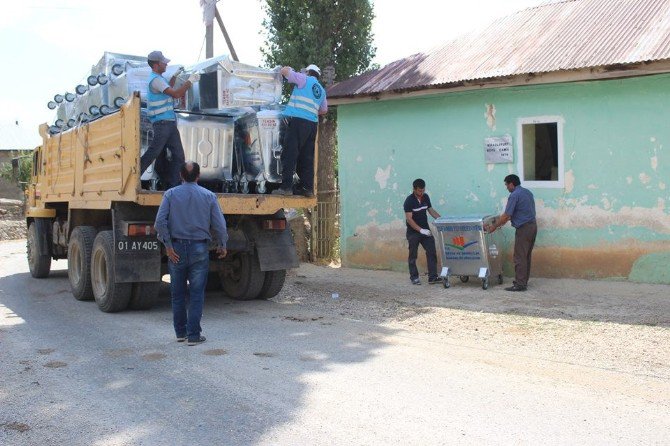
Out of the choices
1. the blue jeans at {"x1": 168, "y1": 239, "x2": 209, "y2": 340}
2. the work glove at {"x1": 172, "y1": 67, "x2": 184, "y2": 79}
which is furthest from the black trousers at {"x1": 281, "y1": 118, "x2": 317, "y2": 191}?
the blue jeans at {"x1": 168, "y1": 239, "x2": 209, "y2": 340}

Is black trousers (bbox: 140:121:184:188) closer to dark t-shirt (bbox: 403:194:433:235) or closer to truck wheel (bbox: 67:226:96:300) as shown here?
truck wheel (bbox: 67:226:96:300)

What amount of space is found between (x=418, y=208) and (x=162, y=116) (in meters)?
4.57

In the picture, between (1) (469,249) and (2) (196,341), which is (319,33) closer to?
(1) (469,249)

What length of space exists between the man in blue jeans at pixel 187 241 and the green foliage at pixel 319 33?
11.4 meters

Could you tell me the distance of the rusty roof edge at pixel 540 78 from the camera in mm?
9312

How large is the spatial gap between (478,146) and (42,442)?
8631 millimetres

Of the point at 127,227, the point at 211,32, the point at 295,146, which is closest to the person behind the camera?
the point at 127,227

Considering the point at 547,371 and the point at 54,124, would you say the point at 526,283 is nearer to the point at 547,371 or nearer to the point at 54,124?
the point at 547,371

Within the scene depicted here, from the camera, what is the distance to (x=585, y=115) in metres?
10.3

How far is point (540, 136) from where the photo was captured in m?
12.0

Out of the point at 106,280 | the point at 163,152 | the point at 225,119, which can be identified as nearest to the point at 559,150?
the point at 225,119

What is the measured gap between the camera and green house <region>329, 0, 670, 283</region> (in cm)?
984

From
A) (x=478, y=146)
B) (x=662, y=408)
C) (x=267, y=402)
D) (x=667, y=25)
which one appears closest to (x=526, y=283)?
(x=478, y=146)

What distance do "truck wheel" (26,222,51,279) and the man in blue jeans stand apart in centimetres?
631
